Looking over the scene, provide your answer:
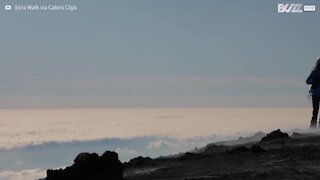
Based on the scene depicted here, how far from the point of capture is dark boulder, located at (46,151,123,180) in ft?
46.9

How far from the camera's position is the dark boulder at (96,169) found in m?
14.3

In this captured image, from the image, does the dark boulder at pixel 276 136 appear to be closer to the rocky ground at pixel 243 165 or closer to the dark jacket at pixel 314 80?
the rocky ground at pixel 243 165

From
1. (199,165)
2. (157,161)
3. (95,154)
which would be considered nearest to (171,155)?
(157,161)

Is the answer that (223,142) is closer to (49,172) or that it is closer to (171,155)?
(171,155)

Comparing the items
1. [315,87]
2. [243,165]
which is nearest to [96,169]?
[243,165]

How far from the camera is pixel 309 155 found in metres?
17.0

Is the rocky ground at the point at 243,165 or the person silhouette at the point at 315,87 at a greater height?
the person silhouette at the point at 315,87

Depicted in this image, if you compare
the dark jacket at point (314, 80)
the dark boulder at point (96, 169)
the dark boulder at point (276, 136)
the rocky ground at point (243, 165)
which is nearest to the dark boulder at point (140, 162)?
the rocky ground at point (243, 165)

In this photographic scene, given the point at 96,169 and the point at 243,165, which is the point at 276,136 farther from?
the point at 96,169

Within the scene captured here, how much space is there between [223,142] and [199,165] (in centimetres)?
1036

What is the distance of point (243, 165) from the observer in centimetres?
1631

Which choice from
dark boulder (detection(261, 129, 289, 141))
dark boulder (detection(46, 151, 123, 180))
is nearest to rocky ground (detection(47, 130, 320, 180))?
dark boulder (detection(46, 151, 123, 180))

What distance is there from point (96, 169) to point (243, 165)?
4152mm

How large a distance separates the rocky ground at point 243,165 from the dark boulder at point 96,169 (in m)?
1.44
